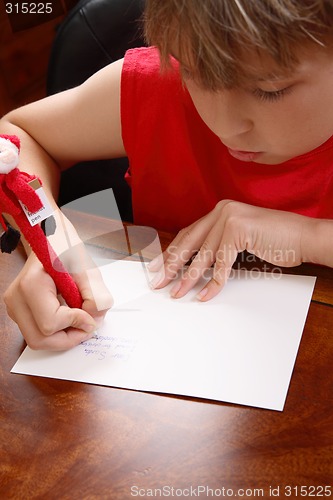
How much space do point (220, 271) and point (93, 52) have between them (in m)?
0.52

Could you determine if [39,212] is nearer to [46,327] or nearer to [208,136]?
[46,327]

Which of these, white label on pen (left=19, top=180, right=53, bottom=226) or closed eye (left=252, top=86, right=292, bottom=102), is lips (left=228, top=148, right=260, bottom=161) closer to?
closed eye (left=252, top=86, right=292, bottom=102)

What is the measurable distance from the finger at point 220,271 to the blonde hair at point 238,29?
0.75ft

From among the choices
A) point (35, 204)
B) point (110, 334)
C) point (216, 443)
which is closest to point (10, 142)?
point (35, 204)

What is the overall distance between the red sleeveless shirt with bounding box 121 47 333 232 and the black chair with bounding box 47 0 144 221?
6.0 inches

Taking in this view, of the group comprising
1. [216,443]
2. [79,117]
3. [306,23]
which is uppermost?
[306,23]

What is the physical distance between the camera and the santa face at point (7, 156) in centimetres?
60

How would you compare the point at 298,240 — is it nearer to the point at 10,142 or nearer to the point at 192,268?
the point at 192,268

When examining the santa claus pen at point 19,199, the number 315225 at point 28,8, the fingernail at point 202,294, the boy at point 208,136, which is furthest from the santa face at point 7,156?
the number 315225 at point 28,8

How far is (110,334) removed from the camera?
742 mm

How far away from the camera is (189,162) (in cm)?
96

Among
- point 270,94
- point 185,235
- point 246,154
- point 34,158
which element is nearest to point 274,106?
point 270,94

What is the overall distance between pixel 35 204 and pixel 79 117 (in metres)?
0.36

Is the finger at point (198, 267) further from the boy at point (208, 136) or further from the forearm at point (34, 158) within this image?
the forearm at point (34, 158)
